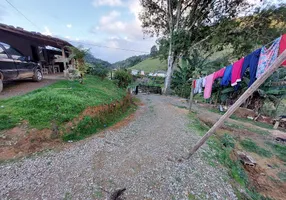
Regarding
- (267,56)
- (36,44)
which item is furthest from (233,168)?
(36,44)

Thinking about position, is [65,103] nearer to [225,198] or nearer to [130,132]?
[130,132]

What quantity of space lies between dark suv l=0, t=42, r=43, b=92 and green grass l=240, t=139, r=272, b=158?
1048cm

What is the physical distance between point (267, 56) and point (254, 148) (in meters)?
4.37

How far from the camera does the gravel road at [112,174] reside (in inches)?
104

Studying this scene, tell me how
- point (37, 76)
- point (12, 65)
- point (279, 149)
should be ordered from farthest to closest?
1. point (37, 76)
2. point (279, 149)
3. point (12, 65)

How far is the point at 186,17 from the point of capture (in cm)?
1447

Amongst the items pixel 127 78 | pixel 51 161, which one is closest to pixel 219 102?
pixel 127 78

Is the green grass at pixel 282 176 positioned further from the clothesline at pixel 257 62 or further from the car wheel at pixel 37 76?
the car wheel at pixel 37 76

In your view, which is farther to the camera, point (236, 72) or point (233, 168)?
point (236, 72)

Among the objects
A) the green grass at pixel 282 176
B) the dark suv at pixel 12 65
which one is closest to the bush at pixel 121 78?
the dark suv at pixel 12 65

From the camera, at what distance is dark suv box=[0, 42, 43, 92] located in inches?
210

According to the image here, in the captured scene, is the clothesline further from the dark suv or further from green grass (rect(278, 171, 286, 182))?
the dark suv

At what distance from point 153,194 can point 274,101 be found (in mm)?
12949

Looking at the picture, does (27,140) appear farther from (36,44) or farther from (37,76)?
(36,44)
